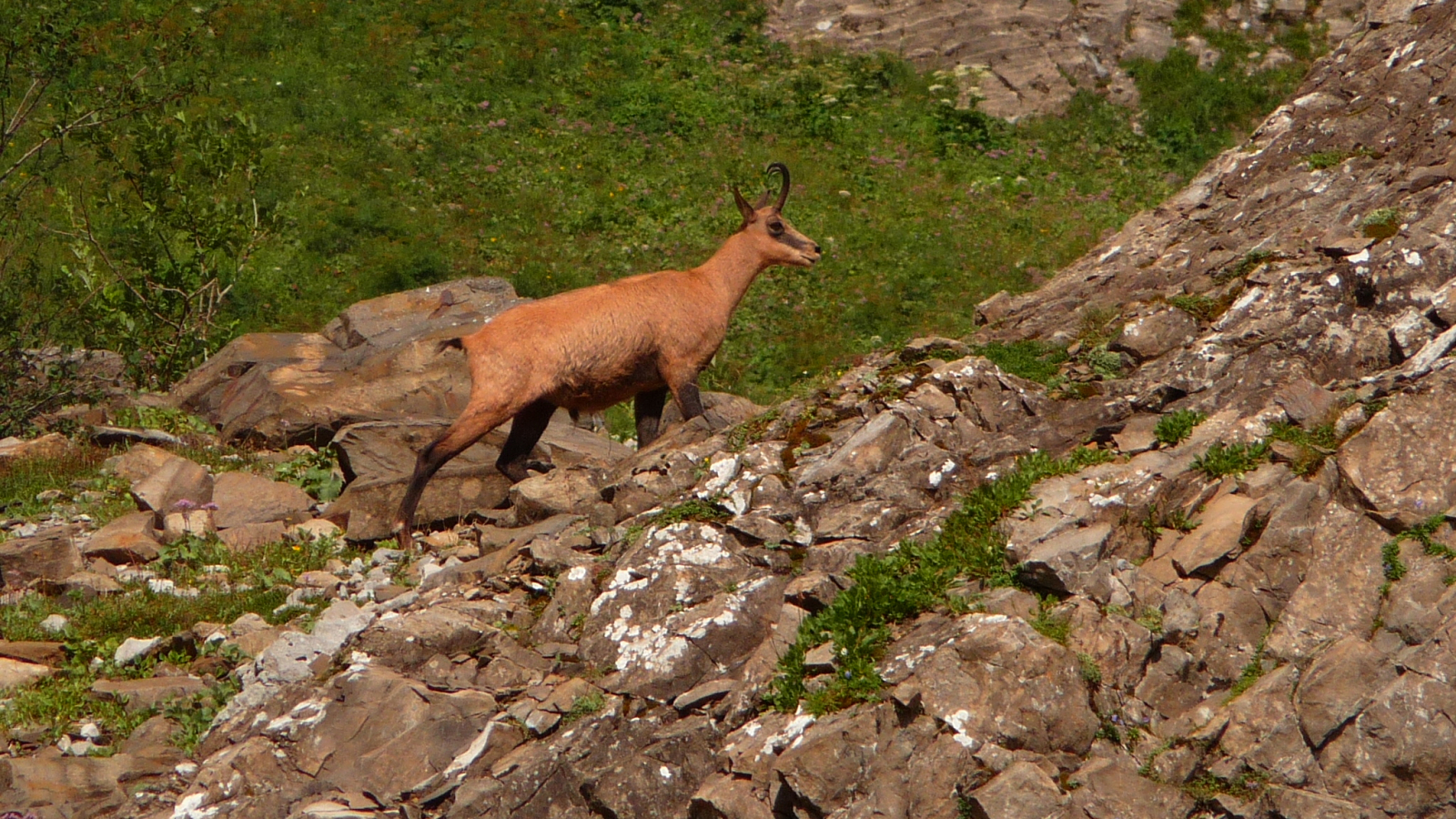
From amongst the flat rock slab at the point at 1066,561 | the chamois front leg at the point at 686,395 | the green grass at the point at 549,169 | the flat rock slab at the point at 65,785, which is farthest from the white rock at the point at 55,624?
the green grass at the point at 549,169

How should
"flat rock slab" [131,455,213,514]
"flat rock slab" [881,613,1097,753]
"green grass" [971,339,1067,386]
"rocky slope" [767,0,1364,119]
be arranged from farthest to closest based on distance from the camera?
1. "rocky slope" [767,0,1364,119]
2. "flat rock slab" [131,455,213,514]
3. "green grass" [971,339,1067,386]
4. "flat rock slab" [881,613,1097,753]

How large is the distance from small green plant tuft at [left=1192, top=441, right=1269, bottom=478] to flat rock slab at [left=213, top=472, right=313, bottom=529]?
23.1 ft

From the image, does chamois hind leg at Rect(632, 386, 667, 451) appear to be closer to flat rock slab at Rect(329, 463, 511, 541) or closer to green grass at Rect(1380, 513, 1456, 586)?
flat rock slab at Rect(329, 463, 511, 541)

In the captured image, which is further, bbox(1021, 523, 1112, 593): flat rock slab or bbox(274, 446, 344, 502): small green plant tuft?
bbox(274, 446, 344, 502): small green plant tuft

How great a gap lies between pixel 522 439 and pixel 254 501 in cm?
219

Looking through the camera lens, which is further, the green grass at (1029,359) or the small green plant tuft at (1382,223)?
the green grass at (1029,359)

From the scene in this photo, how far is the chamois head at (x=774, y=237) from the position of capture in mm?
12672

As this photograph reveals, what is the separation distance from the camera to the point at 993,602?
A: 6527 millimetres

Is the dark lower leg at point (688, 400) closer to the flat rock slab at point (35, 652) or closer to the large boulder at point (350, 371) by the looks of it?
the large boulder at point (350, 371)

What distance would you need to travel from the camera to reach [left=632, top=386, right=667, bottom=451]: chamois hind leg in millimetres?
11602

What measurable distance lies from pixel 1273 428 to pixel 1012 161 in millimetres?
15450

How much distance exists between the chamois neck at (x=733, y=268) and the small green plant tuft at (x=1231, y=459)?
554 centimetres

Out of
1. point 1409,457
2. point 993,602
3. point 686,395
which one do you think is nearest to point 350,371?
point 686,395

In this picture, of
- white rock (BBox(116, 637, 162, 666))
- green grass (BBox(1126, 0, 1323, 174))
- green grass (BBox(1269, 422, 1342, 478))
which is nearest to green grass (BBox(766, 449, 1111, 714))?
green grass (BBox(1269, 422, 1342, 478))
